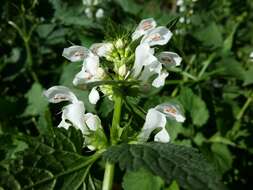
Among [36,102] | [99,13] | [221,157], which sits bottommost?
[221,157]

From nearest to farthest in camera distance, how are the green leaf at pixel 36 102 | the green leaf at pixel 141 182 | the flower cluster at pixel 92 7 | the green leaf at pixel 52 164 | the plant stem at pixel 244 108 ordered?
the green leaf at pixel 52 164 < the green leaf at pixel 141 182 < the green leaf at pixel 36 102 < the plant stem at pixel 244 108 < the flower cluster at pixel 92 7

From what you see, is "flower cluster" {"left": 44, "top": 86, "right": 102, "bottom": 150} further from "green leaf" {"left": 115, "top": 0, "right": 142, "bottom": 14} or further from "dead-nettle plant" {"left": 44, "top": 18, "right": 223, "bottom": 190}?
"green leaf" {"left": 115, "top": 0, "right": 142, "bottom": 14}

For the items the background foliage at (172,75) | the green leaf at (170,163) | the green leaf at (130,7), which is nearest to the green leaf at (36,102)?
the background foliage at (172,75)

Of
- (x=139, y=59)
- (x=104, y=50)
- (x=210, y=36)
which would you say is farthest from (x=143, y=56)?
(x=210, y=36)

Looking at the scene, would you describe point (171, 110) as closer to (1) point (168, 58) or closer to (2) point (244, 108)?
(1) point (168, 58)

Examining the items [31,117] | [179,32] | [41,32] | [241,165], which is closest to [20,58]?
[41,32]

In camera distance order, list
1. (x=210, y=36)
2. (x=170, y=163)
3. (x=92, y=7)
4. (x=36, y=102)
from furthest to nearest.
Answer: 1. (x=92, y=7)
2. (x=210, y=36)
3. (x=36, y=102)
4. (x=170, y=163)

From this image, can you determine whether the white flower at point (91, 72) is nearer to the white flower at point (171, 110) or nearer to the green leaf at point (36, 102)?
the white flower at point (171, 110)
